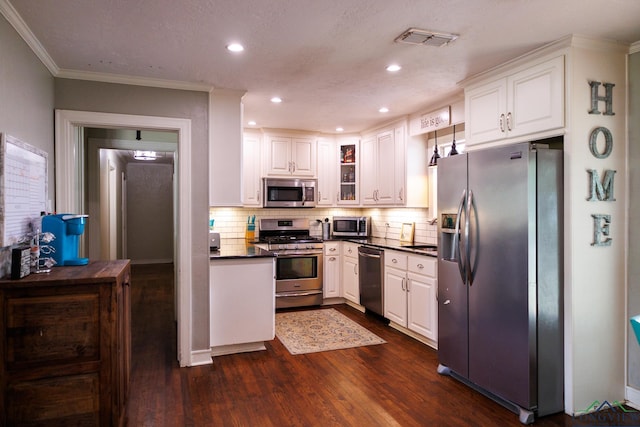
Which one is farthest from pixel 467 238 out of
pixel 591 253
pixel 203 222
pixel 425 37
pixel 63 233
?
pixel 63 233

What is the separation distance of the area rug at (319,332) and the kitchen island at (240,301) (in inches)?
14.3

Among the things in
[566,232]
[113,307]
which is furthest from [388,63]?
[113,307]

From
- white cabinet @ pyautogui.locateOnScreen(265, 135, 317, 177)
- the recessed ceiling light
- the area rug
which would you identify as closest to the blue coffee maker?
the recessed ceiling light

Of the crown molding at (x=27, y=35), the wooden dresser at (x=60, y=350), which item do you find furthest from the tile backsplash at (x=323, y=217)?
the wooden dresser at (x=60, y=350)

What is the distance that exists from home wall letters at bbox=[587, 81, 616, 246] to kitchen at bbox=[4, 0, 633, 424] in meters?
0.06

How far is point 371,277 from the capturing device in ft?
15.7

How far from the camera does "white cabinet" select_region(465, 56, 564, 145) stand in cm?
264

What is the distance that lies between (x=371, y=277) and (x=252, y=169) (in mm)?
2101

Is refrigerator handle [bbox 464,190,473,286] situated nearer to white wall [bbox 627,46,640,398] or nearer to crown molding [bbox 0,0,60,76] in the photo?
white wall [bbox 627,46,640,398]

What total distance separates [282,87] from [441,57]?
1405mm

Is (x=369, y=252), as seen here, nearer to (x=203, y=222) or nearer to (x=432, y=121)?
(x=432, y=121)

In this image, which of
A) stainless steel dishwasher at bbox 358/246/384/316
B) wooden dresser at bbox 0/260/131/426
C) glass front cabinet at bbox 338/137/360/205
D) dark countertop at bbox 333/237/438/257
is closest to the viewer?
wooden dresser at bbox 0/260/131/426

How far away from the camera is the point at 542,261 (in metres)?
2.58

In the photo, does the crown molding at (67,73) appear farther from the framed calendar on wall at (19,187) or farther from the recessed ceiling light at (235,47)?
the recessed ceiling light at (235,47)
